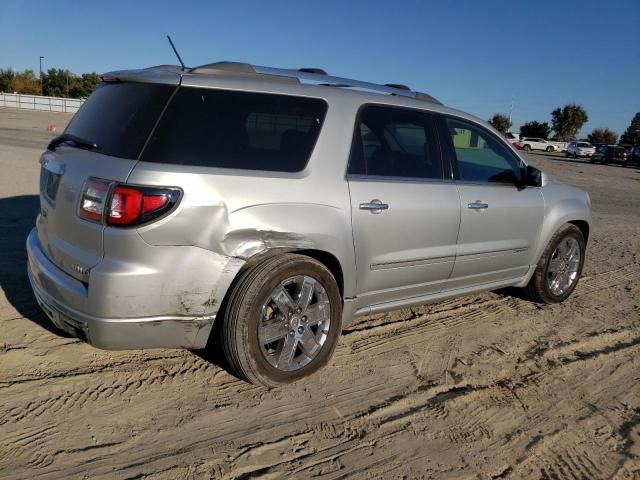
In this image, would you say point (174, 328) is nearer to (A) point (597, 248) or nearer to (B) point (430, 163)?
(B) point (430, 163)

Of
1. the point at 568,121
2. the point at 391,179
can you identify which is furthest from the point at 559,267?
the point at 568,121

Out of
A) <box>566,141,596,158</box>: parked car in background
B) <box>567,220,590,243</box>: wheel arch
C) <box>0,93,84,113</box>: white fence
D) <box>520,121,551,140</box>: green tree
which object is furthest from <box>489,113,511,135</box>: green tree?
<box>567,220,590,243</box>: wheel arch

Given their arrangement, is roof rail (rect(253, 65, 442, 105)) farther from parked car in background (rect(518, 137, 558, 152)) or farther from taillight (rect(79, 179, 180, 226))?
parked car in background (rect(518, 137, 558, 152))

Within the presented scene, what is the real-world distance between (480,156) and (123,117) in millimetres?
2856

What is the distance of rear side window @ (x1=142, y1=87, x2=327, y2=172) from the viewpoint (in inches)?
120

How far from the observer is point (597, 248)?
8250 millimetres

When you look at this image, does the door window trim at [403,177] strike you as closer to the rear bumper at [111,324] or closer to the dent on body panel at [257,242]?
the dent on body panel at [257,242]

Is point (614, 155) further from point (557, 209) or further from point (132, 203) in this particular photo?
point (132, 203)

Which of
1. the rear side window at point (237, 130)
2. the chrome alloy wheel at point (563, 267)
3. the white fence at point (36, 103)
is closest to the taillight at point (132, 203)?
the rear side window at point (237, 130)

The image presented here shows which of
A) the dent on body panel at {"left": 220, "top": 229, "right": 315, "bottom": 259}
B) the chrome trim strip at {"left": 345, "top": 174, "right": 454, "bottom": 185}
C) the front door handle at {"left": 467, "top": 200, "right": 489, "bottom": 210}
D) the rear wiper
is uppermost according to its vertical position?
the rear wiper

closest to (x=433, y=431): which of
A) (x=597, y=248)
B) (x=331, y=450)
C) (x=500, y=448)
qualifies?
(x=500, y=448)

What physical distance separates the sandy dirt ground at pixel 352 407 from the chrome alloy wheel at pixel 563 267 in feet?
2.29

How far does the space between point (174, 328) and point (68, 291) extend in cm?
61

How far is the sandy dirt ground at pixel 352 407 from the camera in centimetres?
276
